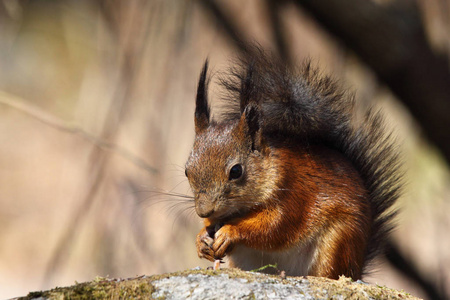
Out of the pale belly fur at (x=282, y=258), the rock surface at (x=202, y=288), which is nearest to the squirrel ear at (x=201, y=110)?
the pale belly fur at (x=282, y=258)

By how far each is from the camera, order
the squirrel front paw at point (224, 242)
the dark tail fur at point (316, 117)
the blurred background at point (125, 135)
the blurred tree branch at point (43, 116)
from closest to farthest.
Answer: the squirrel front paw at point (224, 242), the dark tail fur at point (316, 117), the blurred background at point (125, 135), the blurred tree branch at point (43, 116)

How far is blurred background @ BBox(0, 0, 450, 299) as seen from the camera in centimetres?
332

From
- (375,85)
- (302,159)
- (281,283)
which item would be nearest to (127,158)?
(375,85)

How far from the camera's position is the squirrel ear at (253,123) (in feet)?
6.15

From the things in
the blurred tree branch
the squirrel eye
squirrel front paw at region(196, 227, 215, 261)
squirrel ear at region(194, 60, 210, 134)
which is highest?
the blurred tree branch

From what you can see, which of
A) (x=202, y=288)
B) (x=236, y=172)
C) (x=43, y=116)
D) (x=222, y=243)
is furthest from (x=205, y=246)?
(x=43, y=116)

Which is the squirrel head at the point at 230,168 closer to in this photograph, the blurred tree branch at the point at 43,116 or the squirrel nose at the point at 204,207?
the squirrel nose at the point at 204,207

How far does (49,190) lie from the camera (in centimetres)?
352

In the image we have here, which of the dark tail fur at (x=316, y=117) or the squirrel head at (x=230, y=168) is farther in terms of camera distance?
the dark tail fur at (x=316, y=117)

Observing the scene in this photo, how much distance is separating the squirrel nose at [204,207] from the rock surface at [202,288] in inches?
15.2

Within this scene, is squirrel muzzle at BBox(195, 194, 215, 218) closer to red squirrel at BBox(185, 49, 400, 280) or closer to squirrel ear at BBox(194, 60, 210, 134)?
red squirrel at BBox(185, 49, 400, 280)

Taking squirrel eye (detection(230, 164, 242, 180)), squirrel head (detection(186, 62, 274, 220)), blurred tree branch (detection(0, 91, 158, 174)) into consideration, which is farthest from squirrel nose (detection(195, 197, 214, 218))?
blurred tree branch (detection(0, 91, 158, 174))

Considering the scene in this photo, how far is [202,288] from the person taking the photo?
1241 mm

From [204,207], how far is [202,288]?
53 cm
